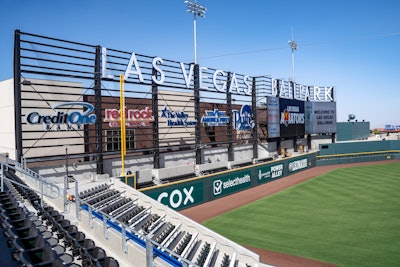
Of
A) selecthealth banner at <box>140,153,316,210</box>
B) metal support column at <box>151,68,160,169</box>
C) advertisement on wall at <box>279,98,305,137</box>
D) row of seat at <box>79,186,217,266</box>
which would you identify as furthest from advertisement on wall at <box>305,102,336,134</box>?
row of seat at <box>79,186,217,266</box>

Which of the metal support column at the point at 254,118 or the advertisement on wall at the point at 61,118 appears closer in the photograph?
the advertisement on wall at the point at 61,118

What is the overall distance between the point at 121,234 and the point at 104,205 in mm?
5505

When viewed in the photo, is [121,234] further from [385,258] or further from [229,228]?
[385,258]

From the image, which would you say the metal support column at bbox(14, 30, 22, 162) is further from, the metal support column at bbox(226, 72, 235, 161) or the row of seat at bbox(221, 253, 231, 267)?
the metal support column at bbox(226, 72, 235, 161)

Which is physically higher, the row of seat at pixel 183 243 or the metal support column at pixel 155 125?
the metal support column at pixel 155 125

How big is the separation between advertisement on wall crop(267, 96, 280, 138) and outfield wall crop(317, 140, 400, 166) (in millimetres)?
10942

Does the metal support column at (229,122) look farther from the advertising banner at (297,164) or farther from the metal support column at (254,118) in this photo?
the advertising banner at (297,164)

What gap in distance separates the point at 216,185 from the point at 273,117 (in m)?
17.0

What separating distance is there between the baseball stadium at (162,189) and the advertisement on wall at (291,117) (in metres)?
0.37

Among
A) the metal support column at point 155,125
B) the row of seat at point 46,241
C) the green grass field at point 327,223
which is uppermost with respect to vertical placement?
the metal support column at point 155,125

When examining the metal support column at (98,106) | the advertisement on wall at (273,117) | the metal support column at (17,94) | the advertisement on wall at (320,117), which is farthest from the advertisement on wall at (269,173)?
the metal support column at (17,94)

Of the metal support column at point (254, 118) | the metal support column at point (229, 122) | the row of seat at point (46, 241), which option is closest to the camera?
the row of seat at point (46, 241)

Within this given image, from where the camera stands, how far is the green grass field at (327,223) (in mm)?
13680

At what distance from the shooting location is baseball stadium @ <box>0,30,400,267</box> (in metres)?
10.7
